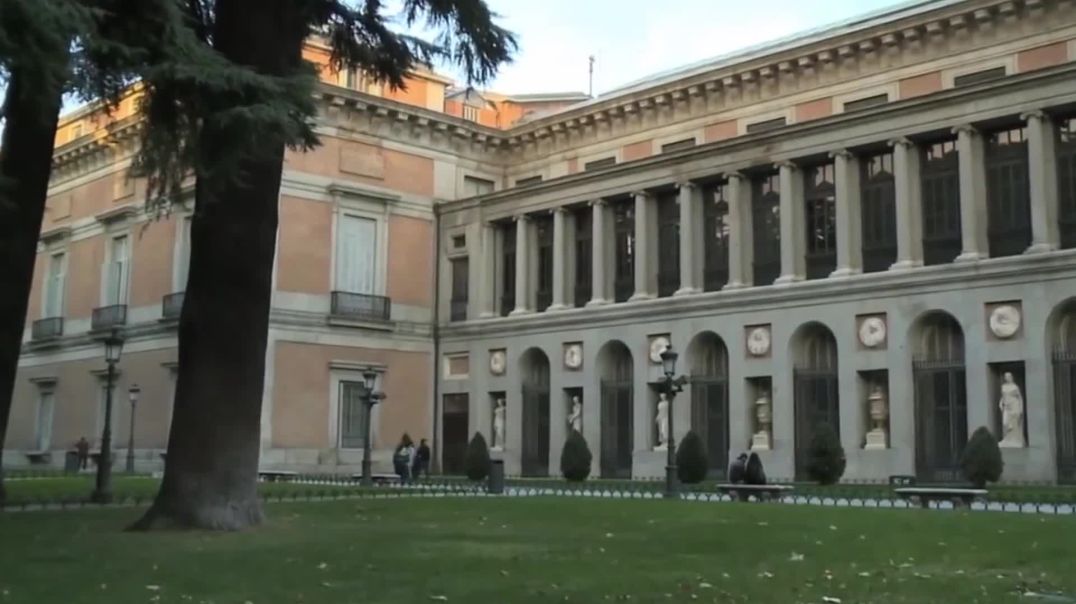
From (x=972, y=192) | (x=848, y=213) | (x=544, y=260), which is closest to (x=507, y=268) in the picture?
(x=544, y=260)

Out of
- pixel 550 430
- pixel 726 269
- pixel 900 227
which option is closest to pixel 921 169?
pixel 900 227

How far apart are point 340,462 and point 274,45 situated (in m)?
28.6

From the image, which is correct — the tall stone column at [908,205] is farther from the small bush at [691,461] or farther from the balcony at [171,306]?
the balcony at [171,306]

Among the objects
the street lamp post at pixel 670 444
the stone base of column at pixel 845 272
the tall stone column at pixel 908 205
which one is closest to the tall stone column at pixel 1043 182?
the tall stone column at pixel 908 205

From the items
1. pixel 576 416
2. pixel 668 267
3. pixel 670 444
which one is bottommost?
pixel 670 444

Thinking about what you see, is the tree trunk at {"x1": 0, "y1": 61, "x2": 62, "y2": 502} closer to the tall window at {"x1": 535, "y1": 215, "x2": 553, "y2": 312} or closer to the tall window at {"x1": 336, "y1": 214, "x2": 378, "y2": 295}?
the tall window at {"x1": 336, "y1": 214, "x2": 378, "y2": 295}

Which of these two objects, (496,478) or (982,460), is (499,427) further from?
(982,460)

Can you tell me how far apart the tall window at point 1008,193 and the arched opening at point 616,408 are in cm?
1358

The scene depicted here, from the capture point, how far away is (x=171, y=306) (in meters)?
45.1

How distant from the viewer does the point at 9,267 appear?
63.7 ft

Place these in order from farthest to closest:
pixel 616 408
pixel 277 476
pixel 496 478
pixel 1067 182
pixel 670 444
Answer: pixel 616 408 < pixel 277 476 < pixel 1067 182 < pixel 496 478 < pixel 670 444

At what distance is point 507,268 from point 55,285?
22086 mm

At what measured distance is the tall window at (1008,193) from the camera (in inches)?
1298

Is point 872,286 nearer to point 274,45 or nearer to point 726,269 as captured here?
point 726,269
